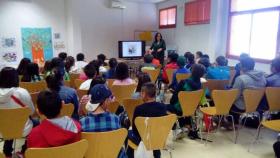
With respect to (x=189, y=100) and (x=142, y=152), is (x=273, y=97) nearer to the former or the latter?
(x=189, y=100)

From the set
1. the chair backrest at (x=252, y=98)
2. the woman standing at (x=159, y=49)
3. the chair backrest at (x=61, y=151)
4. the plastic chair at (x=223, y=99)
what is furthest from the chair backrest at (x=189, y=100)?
the woman standing at (x=159, y=49)

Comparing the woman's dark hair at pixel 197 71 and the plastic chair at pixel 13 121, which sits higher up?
the woman's dark hair at pixel 197 71

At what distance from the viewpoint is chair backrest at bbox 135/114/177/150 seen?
212 centimetres

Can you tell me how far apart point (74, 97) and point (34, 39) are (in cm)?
489

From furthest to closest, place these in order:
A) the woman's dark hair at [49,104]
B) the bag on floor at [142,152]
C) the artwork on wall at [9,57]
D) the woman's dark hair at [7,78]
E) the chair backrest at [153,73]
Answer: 1. the artwork on wall at [9,57]
2. the chair backrest at [153,73]
3. the woman's dark hair at [7,78]
4. the bag on floor at [142,152]
5. the woman's dark hair at [49,104]

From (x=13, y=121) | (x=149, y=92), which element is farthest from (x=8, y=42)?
(x=149, y=92)

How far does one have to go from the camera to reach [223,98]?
318 cm

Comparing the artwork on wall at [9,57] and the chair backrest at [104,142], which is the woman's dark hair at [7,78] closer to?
the chair backrest at [104,142]

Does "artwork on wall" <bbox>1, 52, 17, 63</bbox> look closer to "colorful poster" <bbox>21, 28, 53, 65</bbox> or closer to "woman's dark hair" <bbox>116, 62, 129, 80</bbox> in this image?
"colorful poster" <bbox>21, 28, 53, 65</bbox>

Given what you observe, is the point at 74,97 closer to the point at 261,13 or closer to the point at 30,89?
the point at 30,89

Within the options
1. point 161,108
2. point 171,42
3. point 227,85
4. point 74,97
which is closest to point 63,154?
point 161,108

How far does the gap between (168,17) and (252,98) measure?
6.01m

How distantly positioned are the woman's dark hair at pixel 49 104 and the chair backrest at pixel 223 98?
2049mm

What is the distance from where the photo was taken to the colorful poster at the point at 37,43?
693 cm
